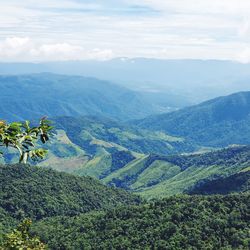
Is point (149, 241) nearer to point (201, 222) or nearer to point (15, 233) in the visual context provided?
point (201, 222)

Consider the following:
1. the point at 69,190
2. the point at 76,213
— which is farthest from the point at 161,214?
the point at 69,190

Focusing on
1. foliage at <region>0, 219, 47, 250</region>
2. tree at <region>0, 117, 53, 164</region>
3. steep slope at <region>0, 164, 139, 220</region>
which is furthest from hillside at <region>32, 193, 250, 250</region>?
tree at <region>0, 117, 53, 164</region>

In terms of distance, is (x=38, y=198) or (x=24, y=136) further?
(x=38, y=198)

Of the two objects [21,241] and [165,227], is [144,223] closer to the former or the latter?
[165,227]

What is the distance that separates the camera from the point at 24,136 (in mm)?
15094

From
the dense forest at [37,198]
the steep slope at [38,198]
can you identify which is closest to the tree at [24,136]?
the dense forest at [37,198]

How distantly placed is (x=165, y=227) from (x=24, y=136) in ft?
395

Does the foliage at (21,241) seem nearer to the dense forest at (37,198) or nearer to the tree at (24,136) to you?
the tree at (24,136)

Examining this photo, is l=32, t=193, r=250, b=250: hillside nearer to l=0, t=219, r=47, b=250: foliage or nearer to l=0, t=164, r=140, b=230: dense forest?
l=0, t=164, r=140, b=230: dense forest

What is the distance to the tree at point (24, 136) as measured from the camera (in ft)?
48.1

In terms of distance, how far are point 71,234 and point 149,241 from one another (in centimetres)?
2772

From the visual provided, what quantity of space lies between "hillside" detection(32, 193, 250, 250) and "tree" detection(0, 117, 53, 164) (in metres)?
107

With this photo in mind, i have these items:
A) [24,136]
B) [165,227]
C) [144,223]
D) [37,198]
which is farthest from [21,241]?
[37,198]

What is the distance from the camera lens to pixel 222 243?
119m
